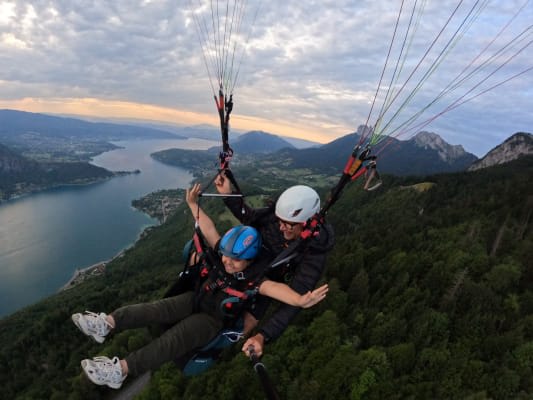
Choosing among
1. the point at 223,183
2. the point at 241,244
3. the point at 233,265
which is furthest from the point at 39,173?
the point at 241,244

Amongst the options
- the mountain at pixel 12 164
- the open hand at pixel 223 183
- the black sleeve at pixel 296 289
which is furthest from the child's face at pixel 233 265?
the mountain at pixel 12 164

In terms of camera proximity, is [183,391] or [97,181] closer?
[183,391]

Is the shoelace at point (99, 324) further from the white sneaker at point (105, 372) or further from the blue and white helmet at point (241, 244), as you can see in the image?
the blue and white helmet at point (241, 244)

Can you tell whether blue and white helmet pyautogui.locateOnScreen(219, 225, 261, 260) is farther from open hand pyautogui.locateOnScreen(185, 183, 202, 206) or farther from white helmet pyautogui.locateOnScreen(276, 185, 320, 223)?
open hand pyautogui.locateOnScreen(185, 183, 202, 206)

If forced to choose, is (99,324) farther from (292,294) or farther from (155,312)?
(292,294)

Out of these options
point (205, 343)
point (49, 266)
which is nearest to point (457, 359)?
point (205, 343)

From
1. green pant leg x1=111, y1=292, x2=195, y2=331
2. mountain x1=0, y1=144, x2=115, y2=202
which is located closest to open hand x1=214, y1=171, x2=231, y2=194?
green pant leg x1=111, y1=292, x2=195, y2=331

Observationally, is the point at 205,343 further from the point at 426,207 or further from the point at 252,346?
the point at 426,207
